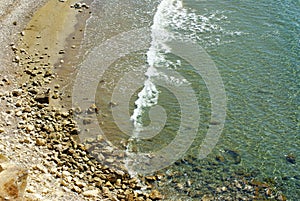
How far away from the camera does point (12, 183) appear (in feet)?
39.2

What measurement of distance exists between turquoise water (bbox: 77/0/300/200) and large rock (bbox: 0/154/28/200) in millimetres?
5504

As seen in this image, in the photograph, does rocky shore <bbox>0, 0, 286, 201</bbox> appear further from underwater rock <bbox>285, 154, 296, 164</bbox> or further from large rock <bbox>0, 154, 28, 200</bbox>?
underwater rock <bbox>285, 154, 296, 164</bbox>

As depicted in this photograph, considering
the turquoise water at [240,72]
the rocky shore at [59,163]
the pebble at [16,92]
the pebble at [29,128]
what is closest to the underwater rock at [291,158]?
the turquoise water at [240,72]

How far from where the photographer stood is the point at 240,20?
26484 mm

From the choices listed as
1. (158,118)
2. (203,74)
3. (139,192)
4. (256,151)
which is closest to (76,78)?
(158,118)

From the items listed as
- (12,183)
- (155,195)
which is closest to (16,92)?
(12,183)

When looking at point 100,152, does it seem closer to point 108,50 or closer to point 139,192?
point 139,192

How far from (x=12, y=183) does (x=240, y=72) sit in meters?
14.0

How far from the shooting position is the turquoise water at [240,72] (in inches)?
668

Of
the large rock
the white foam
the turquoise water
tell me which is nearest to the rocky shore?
the large rock

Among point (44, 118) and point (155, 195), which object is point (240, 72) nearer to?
point (155, 195)

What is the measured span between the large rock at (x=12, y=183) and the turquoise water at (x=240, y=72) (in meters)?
5.50

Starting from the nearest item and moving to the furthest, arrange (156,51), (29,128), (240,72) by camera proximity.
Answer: (29,128) → (240,72) → (156,51)

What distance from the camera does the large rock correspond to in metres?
11.8
